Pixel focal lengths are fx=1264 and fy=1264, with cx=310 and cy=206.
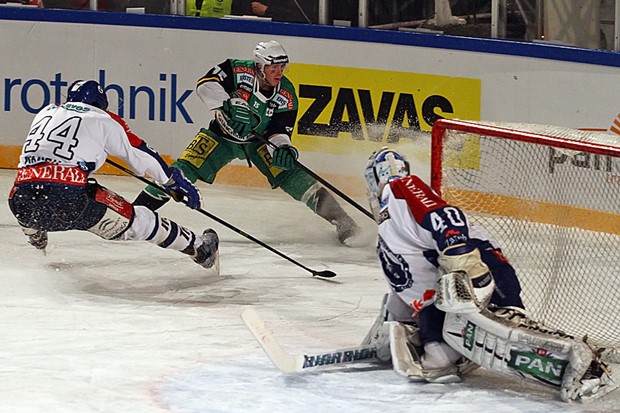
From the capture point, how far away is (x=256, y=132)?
256 inches

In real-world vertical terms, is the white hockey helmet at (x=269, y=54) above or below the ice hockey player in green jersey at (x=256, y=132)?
above

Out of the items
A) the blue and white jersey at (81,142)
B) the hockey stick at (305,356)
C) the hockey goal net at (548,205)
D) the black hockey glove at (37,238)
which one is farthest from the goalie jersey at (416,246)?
the black hockey glove at (37,238)

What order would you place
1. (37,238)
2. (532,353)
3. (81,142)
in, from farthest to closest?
(37,238) → (81,142) → (532,353)

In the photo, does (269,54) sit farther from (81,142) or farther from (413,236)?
(413,236)

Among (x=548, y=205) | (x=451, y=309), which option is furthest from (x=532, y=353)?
(x=548, y=205)

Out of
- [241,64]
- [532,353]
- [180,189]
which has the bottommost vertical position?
[532,353]

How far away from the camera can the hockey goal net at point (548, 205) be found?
448 cm

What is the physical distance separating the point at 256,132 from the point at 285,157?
0.77ft

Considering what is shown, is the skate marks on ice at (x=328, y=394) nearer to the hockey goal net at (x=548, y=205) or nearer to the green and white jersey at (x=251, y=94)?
the hockey goal net at (x=548, y=205)

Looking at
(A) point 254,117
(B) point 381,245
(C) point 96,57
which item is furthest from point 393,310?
(C) point 96,57

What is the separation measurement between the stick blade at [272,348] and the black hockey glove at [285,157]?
1935mm

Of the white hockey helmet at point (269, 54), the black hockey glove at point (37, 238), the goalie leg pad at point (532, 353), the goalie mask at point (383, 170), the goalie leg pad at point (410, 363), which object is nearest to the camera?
the goalie leg pad at point (532, 353)

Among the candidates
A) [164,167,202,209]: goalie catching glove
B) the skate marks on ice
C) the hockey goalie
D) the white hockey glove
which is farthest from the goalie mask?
[164,167,202,209]: goalie catching glove

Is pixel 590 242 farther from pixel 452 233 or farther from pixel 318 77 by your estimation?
pixel 318 77
